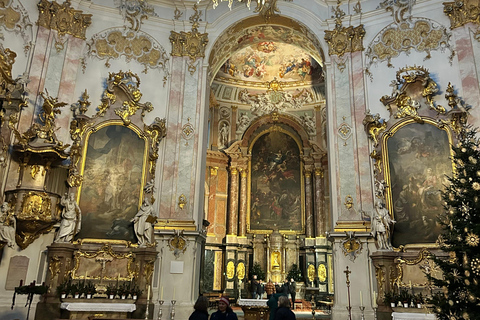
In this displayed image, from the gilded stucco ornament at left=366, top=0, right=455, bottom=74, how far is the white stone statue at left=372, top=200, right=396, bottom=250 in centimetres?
517

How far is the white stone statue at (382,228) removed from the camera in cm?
1180

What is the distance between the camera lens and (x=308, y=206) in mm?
20328

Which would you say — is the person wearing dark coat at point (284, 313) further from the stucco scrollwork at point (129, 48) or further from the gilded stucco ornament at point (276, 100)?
the gilded stucco ornament at point (276, 100)

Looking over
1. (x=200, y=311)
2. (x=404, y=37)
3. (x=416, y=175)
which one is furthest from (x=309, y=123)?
(x=200, y=311)

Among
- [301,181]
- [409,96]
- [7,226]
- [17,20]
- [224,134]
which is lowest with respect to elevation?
[7,226]

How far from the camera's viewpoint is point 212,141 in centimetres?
2128

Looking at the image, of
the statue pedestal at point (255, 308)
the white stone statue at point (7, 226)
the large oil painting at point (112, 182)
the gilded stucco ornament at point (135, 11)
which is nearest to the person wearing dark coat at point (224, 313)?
the statue pedestal at point (255, 308)

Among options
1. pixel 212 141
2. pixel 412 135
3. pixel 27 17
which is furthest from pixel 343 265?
pixel 27 17

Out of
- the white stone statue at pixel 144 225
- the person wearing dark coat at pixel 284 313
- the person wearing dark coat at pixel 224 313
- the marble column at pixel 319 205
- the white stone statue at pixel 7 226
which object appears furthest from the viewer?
the marble column at pixel 319 205

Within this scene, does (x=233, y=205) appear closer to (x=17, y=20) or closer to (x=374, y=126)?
(x=374, y=126)

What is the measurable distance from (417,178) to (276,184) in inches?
374

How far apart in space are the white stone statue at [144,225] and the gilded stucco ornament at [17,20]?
6.29m

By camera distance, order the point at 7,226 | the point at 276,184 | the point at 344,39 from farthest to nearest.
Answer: the point at 276,184, the point at 344,39, the point at 7,226

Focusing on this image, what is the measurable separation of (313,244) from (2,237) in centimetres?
1350
